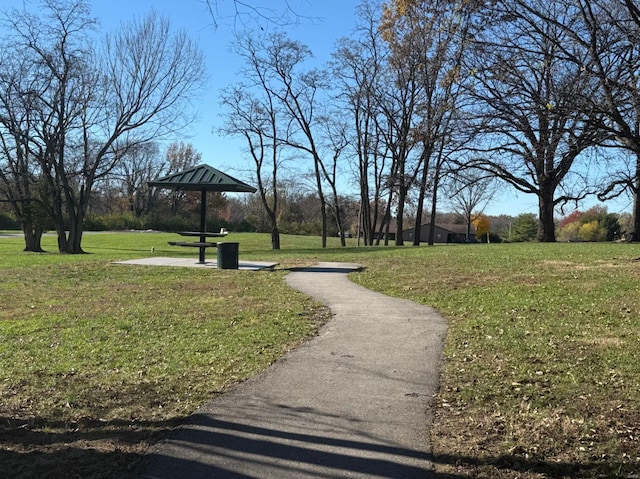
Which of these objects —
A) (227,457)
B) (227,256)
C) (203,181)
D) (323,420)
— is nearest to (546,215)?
(227,256)

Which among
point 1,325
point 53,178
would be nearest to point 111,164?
point 53,178

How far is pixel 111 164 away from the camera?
30.8 meters

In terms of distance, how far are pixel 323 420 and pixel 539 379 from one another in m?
2.26

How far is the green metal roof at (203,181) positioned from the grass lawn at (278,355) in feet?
17.3

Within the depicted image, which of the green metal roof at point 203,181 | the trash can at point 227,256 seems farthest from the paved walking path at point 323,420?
the green metal roof at point 203,181

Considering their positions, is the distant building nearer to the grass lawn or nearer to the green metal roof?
the green metal roof

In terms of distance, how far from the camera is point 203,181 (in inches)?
694

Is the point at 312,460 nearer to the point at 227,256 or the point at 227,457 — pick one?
the point at 227,457

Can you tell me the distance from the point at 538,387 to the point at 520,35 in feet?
20.9

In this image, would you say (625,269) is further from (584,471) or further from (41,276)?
(41,276)

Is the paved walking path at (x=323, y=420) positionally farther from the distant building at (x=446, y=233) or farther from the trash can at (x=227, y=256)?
the distant building at (x=446, y=233)

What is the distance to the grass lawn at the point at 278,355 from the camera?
3662 mm

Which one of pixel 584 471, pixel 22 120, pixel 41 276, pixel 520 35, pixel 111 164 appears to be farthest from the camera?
pixel 111 164

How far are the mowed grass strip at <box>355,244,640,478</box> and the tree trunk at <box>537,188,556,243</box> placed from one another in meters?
19.3
